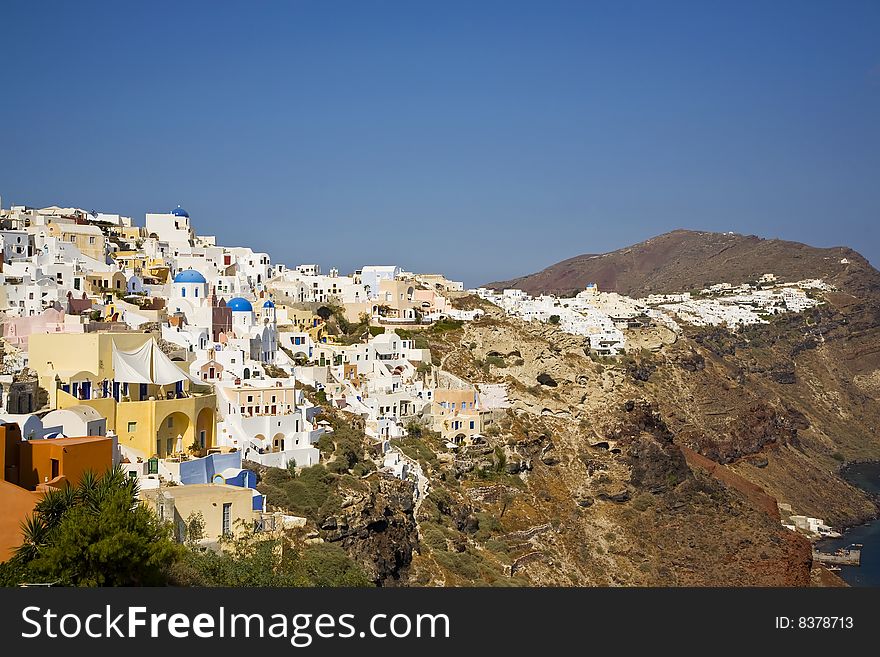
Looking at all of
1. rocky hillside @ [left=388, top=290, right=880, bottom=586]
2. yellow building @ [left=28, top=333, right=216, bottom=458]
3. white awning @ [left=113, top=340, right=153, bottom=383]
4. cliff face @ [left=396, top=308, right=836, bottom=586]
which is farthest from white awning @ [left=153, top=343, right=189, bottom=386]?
rocky hillside @ [left=388, top=290, right=880, bottom=586]

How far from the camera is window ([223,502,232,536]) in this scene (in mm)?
23812

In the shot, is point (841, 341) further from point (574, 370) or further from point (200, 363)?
point (200, 363)

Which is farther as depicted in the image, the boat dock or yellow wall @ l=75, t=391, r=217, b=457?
the boat dock

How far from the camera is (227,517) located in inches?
942

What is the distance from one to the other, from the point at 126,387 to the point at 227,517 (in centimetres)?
679

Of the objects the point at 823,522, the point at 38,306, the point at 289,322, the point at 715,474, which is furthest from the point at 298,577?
the point at 823,522

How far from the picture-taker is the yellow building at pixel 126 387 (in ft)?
90.7

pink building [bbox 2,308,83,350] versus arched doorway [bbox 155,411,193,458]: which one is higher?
pink building [bbox 2,308,83,350]

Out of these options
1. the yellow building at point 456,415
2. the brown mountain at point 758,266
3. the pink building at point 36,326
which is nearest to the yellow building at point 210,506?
the pink building at point 36,326

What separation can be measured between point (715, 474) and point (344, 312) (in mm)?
23420

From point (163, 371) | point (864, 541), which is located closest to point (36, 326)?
point (163, 371)

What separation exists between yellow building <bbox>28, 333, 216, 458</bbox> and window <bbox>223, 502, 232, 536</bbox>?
446cm

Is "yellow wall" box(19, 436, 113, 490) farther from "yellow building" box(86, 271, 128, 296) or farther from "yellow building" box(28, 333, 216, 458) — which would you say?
"yellow building" box(86, 271, 128, 296)

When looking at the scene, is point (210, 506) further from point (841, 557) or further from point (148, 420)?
point (841, 557)
